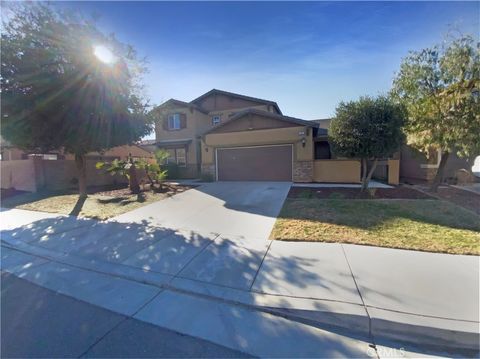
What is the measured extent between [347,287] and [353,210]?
181 inches

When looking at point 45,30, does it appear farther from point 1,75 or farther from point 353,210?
point 353,210

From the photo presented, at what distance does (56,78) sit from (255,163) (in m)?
10.7

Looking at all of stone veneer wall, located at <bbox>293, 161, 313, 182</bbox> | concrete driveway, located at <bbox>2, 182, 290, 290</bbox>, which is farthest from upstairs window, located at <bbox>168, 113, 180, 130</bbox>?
concrete driveway, located at <bbox>2, 182, 290, 290</bbox>

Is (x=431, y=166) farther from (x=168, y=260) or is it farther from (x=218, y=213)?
(x=168, y=260)

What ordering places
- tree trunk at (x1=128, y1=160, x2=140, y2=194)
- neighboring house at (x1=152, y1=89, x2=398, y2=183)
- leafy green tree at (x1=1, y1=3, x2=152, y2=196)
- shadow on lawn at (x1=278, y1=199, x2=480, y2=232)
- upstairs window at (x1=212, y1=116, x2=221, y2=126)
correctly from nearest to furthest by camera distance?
shadow on lawn at (x1=278, y1=199, x2=480, y2=232) < leafy green tree at (x1=1, y1=3, x2=152, y2=196) < tree trunk at (x1=128, y1=160, x2=140, y2=194) < neighboring house at (x1=152, y1=89, x2=398, y2=183) < upstairs window at (x1=212, y1=116, x2=221, y2=126)

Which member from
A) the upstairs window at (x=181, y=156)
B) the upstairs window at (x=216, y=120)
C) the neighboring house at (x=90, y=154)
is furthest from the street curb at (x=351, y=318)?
the upstairs window at (x=216, y=120)

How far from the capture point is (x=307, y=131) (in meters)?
13.9

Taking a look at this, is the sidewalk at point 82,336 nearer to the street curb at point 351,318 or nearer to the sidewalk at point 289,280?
the sidewalk at point 289,280

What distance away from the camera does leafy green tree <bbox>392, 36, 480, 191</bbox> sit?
8.66 metres

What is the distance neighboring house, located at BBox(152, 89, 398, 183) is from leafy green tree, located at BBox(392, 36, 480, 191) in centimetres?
370

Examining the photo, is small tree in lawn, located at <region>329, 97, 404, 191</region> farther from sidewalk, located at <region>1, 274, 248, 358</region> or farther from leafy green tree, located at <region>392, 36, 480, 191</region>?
sidewalk, located at <region>1, 274, 248, 358</region>

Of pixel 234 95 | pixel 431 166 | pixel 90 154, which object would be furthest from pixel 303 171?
pixel 90 154

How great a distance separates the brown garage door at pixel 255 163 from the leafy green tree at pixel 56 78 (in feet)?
27.1
